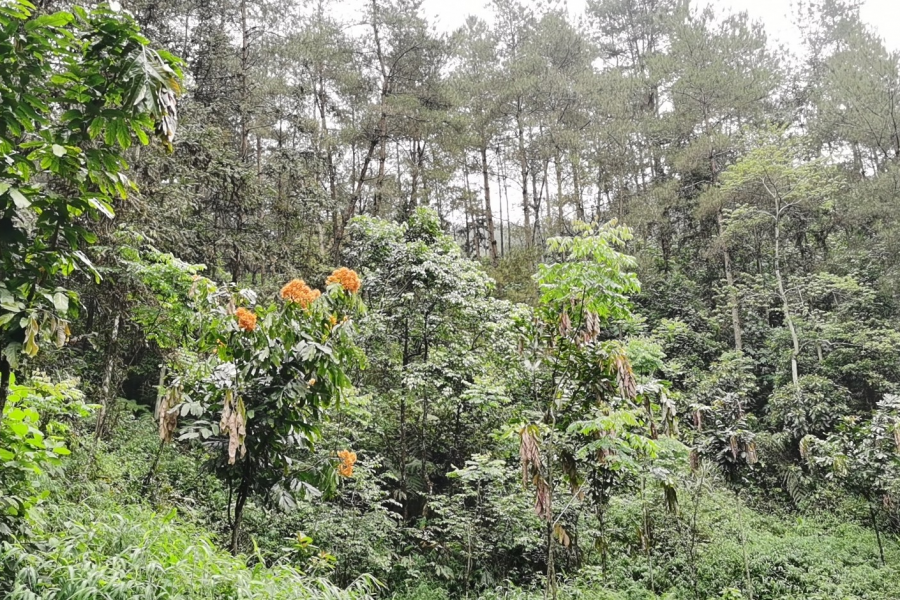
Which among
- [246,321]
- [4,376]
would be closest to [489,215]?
[246,321]

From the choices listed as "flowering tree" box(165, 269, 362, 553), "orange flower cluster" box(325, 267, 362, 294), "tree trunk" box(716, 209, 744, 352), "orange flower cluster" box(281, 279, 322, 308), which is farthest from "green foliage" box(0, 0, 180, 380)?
"tree trunk" box(716, 209, 744, 352)

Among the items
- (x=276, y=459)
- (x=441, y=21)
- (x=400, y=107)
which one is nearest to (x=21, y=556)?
(x=276, y=459)

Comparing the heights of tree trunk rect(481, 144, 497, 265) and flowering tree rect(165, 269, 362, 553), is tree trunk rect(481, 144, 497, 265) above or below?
above

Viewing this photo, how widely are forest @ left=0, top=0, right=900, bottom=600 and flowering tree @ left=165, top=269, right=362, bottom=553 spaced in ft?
0.08

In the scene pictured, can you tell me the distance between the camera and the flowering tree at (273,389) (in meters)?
3.66

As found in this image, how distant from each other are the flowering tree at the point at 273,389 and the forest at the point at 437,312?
3 cm

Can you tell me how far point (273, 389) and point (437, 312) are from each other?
4.86 meters

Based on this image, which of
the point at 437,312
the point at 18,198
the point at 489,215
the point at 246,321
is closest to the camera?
the point at 18,198

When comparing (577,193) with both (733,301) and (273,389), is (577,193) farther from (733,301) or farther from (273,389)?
(273,389)

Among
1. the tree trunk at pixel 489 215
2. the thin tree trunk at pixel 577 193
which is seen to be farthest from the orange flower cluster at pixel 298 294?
the thin tree trunk at pixel 577 193

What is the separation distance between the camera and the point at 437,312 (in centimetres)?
846

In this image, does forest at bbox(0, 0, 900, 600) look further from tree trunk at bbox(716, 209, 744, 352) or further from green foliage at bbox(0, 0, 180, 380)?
tree trunk at bbox(716, 209, 744, 352)

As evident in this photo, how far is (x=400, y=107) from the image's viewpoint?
14.3 m

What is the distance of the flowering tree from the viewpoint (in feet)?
12.0
